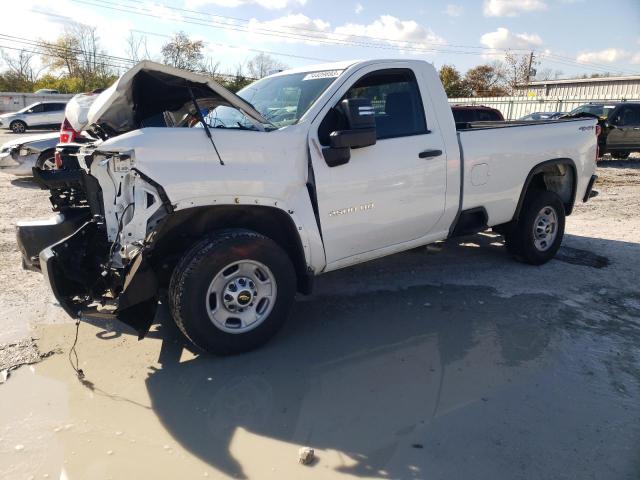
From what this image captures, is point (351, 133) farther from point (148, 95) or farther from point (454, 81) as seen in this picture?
point (454, 81)

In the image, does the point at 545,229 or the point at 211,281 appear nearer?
the point at 211,281

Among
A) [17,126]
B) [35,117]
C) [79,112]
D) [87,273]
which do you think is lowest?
[87,273]

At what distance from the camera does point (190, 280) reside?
3395mm

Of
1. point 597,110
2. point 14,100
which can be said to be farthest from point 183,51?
point 597,110

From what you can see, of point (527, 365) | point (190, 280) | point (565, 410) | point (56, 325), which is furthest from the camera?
point (56, 325)

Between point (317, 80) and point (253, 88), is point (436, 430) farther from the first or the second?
point (253, 88)

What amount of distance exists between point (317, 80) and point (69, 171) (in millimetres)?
2076

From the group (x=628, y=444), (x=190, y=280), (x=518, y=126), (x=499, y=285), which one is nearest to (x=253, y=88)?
(x=190, y=280)

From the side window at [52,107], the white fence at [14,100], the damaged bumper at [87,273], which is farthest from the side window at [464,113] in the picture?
the white fence at [14,100]

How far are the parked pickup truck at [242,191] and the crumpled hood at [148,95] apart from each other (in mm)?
13

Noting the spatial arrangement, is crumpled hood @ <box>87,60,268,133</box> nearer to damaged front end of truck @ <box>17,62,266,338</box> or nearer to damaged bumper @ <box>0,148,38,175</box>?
damaged front end of truck @ <box>17,62,266,338</box>

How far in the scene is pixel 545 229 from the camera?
5855 mm

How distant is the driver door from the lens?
388 cm

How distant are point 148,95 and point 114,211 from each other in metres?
Result: 0.98
